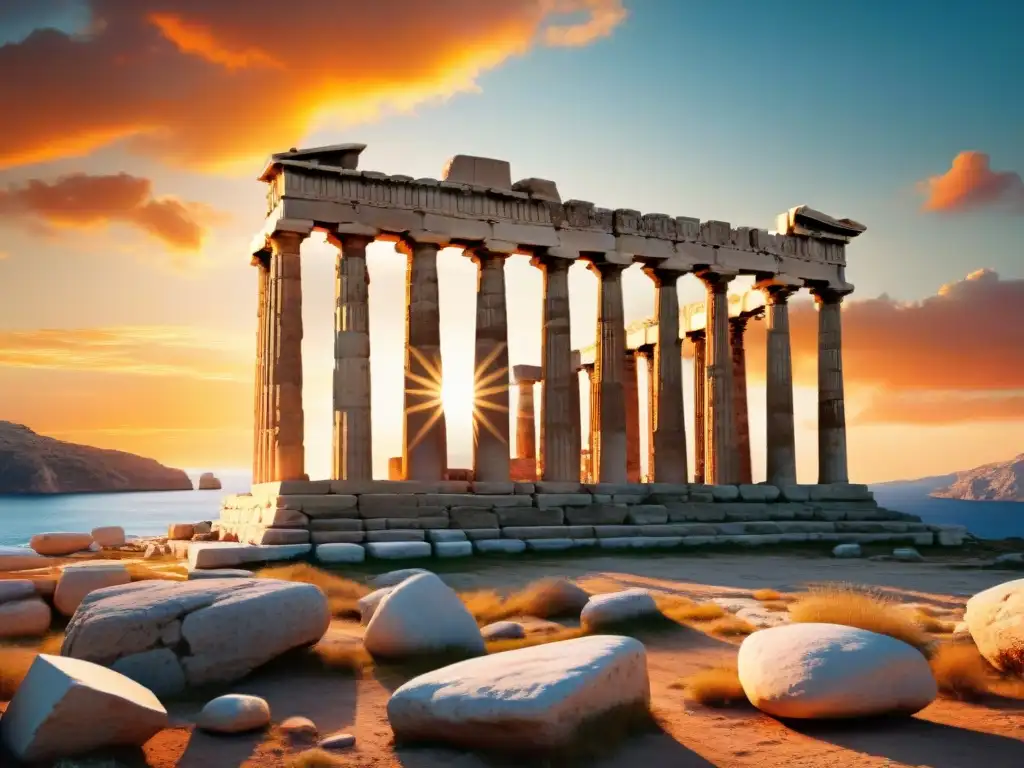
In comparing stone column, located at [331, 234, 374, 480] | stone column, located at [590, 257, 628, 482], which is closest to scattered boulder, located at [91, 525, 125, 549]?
stone column, located at [331, 234, 374, 480]

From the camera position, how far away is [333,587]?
1466 centimetres

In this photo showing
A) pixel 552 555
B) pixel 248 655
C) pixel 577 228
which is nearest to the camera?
pixel 248 655

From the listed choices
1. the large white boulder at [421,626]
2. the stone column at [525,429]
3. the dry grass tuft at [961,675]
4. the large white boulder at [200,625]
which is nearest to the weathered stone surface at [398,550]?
the large white boulder at [421,626]

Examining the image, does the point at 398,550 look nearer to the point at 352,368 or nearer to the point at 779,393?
the point at 352,368

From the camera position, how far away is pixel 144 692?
7160 millimetres

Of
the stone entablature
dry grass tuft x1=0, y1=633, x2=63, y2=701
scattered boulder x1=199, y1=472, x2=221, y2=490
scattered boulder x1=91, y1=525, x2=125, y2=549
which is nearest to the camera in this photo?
dry grass tuft x1=0, y1=633, x2=63, y2=701

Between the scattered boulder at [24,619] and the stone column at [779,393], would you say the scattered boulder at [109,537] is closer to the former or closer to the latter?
the scattered boulder at [24,619]

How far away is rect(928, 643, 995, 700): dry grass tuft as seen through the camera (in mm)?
8555

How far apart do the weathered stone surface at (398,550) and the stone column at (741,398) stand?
1572 centimetres

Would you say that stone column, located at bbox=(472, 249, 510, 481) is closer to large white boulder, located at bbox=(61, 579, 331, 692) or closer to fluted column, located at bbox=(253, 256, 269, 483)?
fluted column, located at bbox=(253, 256, 269, 483)

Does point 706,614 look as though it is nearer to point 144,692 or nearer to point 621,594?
point 621,594

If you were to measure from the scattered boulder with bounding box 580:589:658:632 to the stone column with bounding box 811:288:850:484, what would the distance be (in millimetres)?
20694

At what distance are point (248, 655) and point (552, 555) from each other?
14.2 meters

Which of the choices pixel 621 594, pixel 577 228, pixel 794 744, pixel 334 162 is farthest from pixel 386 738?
pixel 577 228
